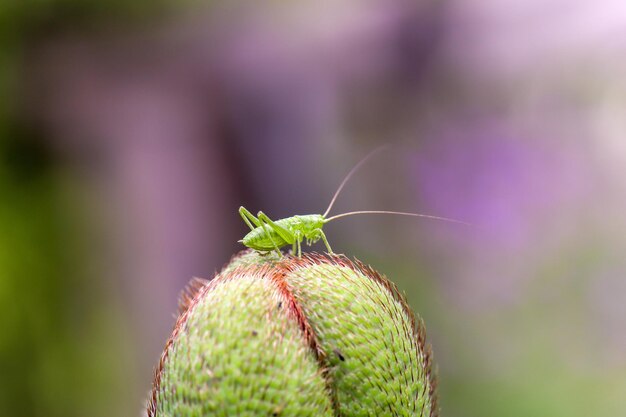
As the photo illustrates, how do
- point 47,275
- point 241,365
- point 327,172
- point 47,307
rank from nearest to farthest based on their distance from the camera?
point 241,365 < point 327,172 < point 47,307 < point 47,275

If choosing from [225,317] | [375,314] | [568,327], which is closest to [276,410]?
[225,317]

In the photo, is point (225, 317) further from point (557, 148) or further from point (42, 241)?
point (42, 241)

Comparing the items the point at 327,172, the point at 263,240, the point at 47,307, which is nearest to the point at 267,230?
the point at 263,240

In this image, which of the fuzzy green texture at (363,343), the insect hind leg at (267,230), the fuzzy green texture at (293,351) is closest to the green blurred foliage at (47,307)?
the insect hind leg at (267,230)

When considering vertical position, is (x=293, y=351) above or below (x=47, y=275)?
above

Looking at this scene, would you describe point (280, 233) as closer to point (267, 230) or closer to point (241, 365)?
point (267, 230)

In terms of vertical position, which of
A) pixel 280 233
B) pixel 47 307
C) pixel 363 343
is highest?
pixel 280 233

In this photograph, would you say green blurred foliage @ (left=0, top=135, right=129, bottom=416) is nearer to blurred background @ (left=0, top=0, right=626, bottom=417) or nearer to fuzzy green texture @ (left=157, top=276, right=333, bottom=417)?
blurred background @ (left=0, top=0, right=626, bottom=417)
